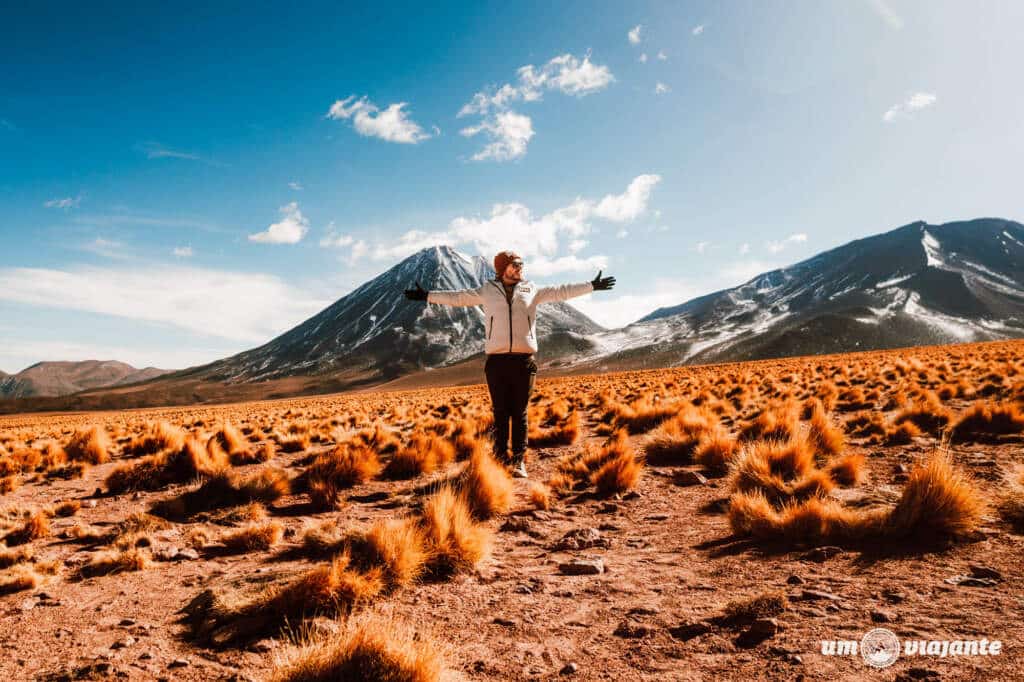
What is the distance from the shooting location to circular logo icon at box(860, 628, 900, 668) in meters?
2.32

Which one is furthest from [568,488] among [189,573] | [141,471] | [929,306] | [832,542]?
[929,306]

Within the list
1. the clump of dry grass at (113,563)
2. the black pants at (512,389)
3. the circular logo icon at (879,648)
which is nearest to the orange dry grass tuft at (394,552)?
the clump of dry grass at (113,563)

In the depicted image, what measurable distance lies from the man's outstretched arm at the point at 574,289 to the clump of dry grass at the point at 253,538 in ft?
14.8

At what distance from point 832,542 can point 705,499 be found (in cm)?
178

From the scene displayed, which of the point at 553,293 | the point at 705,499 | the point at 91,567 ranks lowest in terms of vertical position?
the point at 705,499

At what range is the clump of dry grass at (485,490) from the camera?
520 centimetres

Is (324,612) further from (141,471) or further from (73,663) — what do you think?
(141,471)

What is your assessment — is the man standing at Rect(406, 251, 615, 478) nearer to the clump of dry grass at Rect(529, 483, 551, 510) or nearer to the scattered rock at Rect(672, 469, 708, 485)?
the clump of dry grass at Rect(529, 483, 551, 510)

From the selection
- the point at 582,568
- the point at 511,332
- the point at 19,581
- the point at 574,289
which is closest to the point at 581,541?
the point at 582,568

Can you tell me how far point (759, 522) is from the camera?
409 cm

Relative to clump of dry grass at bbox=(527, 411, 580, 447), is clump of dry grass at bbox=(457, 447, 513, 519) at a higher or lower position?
higher

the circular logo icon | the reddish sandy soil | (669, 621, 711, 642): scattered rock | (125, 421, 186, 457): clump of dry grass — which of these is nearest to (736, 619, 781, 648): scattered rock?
the reddish sandy soil

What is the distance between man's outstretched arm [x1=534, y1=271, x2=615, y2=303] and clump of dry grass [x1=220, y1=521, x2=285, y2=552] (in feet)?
14.8

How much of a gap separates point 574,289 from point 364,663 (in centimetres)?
588
